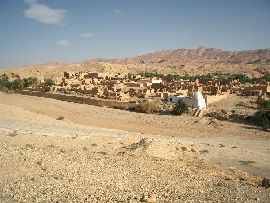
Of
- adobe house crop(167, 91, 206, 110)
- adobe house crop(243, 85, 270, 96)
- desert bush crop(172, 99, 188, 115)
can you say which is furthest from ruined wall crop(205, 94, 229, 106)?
adobe house crop(243, 85, 270, 96)

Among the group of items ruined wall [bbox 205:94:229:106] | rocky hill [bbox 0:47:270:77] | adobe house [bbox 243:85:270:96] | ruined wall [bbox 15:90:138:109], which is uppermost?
rocky hill [bbox 0:47:270:77]

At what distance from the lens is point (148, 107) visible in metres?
30.8

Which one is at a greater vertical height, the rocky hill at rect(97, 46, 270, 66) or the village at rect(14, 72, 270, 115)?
the rocky hill at rect(97, 46, 270, 66)

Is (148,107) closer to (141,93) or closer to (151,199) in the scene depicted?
(141,93)

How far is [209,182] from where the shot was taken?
438 inches

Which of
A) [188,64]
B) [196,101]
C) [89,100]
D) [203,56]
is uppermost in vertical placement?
[203,56]

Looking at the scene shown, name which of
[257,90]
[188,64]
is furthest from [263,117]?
[188,64]

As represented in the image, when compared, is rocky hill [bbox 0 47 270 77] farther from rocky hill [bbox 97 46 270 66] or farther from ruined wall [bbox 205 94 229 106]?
ruined wall [bbox 205 94 229 106]

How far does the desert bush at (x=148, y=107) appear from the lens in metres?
30.8

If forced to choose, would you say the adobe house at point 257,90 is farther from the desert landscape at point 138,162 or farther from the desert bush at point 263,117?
the desert landscape at point 138,162

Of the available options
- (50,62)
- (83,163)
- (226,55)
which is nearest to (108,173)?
(83,163)

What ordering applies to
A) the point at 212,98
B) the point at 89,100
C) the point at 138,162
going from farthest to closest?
1. the point at 89,100
2. the point at 212,98
3. the point at 138,162

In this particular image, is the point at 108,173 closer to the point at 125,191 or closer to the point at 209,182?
the point at 125,191

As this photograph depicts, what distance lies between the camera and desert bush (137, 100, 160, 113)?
30844 millimetres
